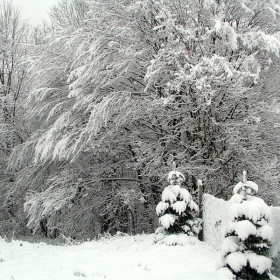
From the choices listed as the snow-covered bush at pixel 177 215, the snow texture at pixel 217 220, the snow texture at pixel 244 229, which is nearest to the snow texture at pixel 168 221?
the snow-covered bush at pixel 177 215

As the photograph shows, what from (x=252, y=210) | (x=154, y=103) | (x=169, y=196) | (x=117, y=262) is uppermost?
(x=154, y=103)

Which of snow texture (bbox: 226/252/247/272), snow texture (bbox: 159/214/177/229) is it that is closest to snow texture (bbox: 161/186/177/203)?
snow texture (bbox: 159/214/177/229)

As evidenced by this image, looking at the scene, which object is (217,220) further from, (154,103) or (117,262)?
(154,103)

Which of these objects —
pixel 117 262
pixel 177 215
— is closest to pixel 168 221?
pixel 177 215

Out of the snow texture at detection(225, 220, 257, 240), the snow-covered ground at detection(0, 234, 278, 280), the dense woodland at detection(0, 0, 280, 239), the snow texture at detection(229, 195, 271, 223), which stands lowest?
the snow-covered ground at detection(0, 234, 278, 280)

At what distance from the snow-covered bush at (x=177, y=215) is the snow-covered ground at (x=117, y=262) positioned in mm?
311

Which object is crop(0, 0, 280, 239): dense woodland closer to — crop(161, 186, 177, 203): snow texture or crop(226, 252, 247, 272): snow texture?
crop(161, 186, 177, 203): snow texture

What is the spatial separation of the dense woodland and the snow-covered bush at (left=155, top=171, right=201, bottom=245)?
1246mm

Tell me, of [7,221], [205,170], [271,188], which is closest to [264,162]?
[271,188]

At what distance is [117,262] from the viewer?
285 inches

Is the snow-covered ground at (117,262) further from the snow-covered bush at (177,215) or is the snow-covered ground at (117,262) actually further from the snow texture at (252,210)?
the snow texture at (252,210)

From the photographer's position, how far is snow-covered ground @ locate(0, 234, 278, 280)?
235 inches

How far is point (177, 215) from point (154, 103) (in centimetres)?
313

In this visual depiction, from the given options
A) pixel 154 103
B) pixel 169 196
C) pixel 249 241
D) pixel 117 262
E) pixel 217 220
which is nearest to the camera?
pixel 249 241
